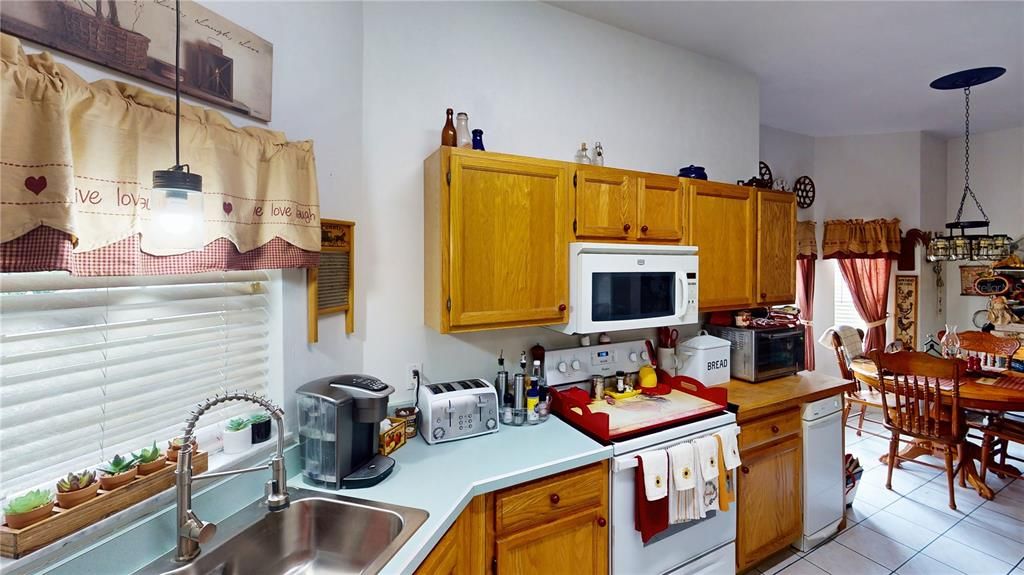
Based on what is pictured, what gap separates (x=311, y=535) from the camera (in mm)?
1337

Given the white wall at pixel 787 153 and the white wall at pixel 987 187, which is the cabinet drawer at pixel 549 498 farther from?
the white wall at pixel 987 187

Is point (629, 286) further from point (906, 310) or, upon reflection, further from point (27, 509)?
point (906, 310)

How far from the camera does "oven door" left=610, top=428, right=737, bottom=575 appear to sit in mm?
1742

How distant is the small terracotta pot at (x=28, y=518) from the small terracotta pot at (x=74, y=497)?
4 centimetres

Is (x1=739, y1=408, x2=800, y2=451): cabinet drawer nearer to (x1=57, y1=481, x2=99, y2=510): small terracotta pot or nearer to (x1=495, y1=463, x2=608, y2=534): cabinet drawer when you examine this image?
(x1=495, y1=463, x2=608, y2=534): cabinet drawer

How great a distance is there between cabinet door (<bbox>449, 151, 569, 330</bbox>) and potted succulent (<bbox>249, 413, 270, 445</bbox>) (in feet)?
2.38

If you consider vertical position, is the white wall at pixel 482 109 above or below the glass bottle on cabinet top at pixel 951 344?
above

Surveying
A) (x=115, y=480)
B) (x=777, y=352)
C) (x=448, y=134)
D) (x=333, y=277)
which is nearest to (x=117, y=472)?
(x=115, y=480)

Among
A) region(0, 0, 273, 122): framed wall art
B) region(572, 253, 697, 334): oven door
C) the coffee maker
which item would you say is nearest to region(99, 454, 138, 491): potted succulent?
the coffee maker

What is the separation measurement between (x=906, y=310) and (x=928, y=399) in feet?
7.03

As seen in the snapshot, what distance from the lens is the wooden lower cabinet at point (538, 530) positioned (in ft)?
4.73

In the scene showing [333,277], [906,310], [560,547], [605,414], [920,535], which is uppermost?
[333,277]

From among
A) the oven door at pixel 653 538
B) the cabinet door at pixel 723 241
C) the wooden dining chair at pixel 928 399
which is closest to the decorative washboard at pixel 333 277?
the oven door at pixel 653 538

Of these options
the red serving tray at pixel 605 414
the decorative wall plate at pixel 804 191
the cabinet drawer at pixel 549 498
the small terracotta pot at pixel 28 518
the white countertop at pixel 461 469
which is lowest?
the cabinet drawer at pixel 549 498
